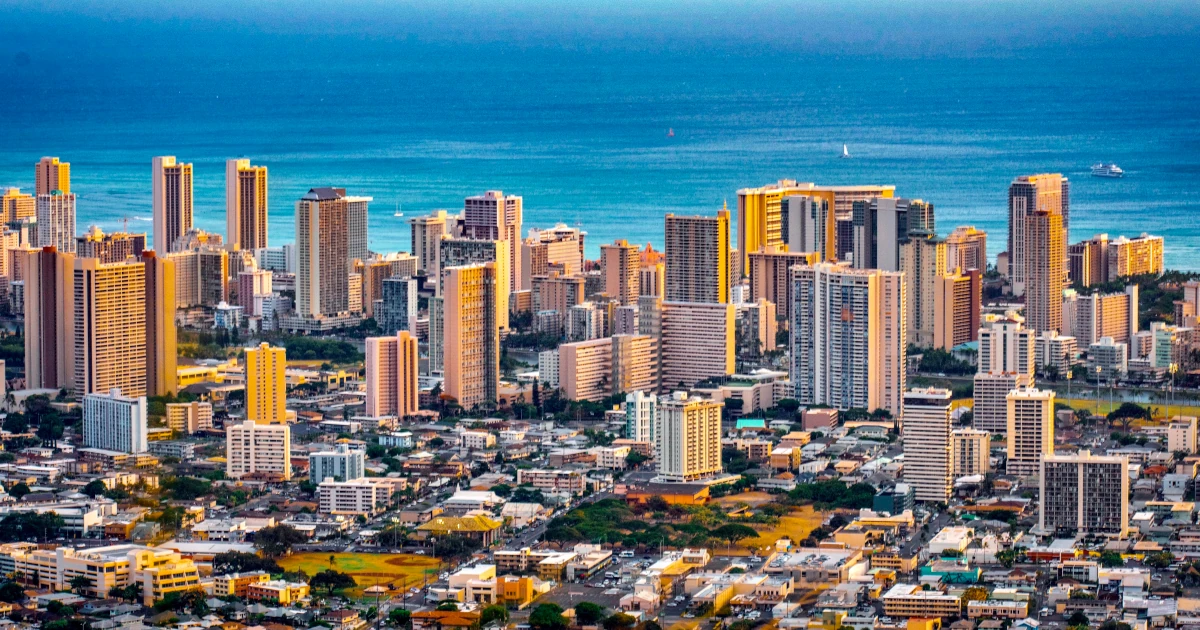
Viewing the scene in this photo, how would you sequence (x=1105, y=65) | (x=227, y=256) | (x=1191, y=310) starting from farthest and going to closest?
(x=1105, y=65) < (x=227, y=256) < (x=1191, y=310)

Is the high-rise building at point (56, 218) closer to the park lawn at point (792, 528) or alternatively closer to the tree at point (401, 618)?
the park lawn at point (792, 528)

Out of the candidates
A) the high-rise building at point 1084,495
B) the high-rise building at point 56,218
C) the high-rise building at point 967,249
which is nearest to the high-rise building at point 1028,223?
the high-rise building at point 967,249

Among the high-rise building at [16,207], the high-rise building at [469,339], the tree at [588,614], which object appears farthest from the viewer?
the high-rise building at [16,207]

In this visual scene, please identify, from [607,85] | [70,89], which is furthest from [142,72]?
[607,85]

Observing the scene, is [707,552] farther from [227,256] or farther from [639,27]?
[639,27]

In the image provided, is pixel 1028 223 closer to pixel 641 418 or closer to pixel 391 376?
pixel 641 418

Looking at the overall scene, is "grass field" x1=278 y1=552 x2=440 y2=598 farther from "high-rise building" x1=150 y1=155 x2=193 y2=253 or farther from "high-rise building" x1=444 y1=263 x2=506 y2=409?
"high-rise building" x1=150 y1=155 x2=193 y2=253
